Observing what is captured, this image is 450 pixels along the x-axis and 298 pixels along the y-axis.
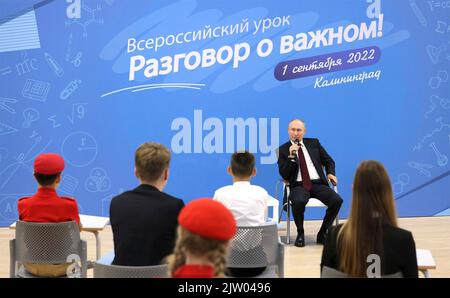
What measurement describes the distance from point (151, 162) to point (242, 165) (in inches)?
39.7

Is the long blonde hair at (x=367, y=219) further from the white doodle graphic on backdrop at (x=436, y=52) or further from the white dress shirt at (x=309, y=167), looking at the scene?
the white doodle graphic on backdrop at (x=436, y=52)

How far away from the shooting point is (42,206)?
3.53 meters

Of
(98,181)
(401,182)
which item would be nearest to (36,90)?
(98,181)

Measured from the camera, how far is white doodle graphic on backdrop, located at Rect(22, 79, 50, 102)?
708 cm

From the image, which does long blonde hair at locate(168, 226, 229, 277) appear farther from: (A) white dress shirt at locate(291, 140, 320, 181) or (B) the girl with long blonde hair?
(A) white dress shirt at locate(291, 140, 320, 181)

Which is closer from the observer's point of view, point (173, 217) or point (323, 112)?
point (173, 217)

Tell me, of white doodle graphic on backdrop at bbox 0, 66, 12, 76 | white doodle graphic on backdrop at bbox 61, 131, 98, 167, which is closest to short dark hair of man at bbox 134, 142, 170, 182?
white doodle graphic on backdrop at bbox 61, 131, 98, 167

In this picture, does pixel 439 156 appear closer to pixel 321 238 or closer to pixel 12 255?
pixel 321 238

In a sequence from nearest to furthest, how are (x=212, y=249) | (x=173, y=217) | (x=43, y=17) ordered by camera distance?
(x=212, y=249), (x=173, y=217), (x=43, y=17)

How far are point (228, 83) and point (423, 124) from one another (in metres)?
2.26

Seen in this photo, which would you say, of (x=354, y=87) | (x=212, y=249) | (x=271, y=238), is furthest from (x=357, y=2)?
(x=212, y=249)

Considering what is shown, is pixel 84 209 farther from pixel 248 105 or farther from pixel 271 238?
pixel 271 238

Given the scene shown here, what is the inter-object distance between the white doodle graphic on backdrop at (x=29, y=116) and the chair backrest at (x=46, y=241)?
385cm

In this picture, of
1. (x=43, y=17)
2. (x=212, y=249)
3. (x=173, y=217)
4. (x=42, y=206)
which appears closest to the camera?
(x=212, y=249)
